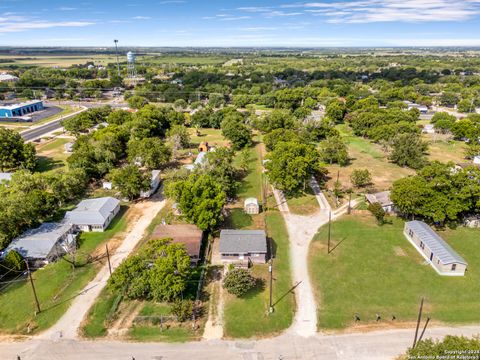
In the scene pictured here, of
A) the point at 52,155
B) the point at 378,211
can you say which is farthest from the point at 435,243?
the point at 52,155

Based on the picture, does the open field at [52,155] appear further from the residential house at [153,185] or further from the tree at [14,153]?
the residential house at [153,185]

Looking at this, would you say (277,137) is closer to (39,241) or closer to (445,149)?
(445,149)

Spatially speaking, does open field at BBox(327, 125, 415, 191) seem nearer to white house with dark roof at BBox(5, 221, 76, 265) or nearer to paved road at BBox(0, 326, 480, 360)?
paved road at BBox(0, 326, 480, 360)

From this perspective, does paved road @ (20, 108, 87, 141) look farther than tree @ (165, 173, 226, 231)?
Yes

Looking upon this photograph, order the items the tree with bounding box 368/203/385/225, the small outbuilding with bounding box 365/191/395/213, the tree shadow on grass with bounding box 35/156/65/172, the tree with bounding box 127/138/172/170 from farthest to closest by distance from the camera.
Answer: the tree shadow on grass with bounding box 35/156/65/172, the tree with bounding box 127/138/172/170, the small outbuilding with bounding box 365/191/395/213, the tree with bounding box 368/203/385/225

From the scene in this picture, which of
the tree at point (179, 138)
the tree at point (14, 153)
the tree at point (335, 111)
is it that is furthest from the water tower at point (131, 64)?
the tree at point (14, 153)

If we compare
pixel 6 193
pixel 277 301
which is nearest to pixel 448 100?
pixel 277 301

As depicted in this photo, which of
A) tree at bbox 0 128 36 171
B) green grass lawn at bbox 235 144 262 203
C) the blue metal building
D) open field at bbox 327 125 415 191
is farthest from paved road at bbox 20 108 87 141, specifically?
open field at bbox 327 125 415 191
